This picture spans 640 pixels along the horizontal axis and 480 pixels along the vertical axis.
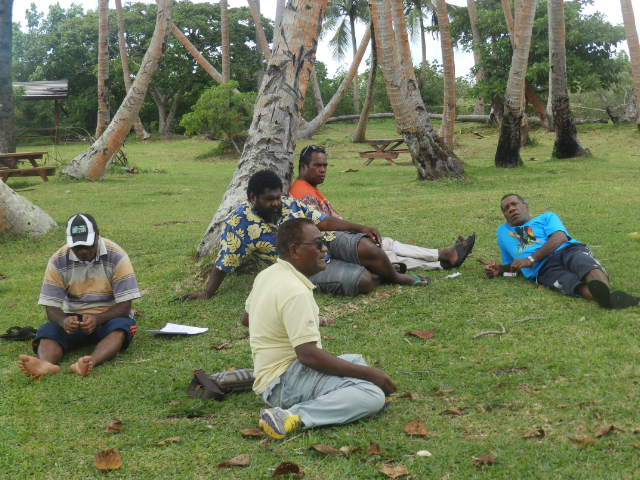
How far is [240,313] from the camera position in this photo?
6641mm

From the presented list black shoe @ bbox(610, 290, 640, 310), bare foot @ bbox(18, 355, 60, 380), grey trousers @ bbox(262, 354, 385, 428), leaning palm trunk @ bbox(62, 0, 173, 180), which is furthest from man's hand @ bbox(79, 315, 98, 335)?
leaning palm trunk @ bbox(62, 0, 173, 180)

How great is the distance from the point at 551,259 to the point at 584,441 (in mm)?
3180

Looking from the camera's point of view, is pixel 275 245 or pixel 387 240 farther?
pixel 387 240

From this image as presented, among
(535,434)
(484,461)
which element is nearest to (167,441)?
(484,461)

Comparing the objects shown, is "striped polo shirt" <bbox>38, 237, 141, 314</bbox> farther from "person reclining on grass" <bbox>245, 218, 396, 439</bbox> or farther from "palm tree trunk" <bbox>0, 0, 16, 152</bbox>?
"palm tree trunk" <bbox>0, 0, 16, 152</bbox>

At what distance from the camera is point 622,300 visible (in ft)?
19.2

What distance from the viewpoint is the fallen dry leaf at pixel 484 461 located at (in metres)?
3.60

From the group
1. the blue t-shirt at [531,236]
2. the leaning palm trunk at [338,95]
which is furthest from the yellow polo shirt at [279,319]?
the leaning palm trunk at [338,95]

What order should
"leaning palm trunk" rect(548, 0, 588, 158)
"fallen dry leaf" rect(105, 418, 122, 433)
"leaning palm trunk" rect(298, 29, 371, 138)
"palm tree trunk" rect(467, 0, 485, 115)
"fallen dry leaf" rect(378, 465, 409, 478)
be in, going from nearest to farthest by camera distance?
1. "fallen dry leaf" rect(378, 465, 409, 478)
2. "fallen dry leaf" rect(105, 418, 122, 433)
3. "leaning palm trunk" rect(548, 0, 588, 158)
4. "leaning palm trunk" rect(298, 29, 371, 138)
5. "palm tree trunk" rect(467, 0, 485, 115)

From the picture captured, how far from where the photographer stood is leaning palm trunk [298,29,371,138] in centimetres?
2253

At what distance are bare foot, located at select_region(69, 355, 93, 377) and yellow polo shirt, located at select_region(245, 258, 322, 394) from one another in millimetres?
1508

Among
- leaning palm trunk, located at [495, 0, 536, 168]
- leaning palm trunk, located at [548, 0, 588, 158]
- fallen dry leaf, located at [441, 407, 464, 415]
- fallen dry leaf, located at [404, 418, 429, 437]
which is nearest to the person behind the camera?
fallen dry leaf, located at [404, 418, 429, 437]

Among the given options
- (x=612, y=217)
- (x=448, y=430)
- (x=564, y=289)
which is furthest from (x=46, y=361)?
(x=612, y=217)

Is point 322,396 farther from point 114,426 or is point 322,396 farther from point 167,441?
point 114,426
